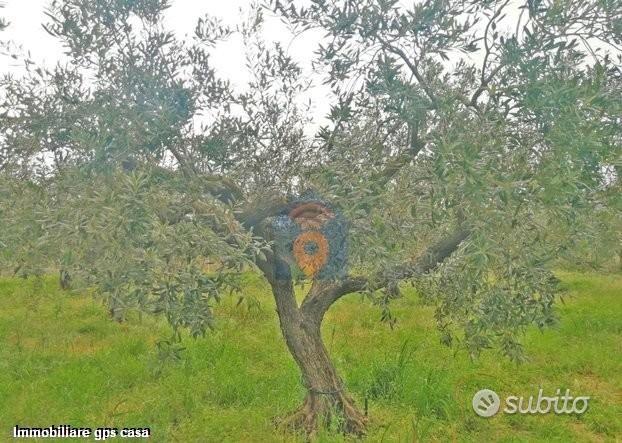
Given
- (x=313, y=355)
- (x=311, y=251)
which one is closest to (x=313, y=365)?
(x=313, y=355)

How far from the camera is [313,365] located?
7965mm

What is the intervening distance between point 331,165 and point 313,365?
12.1 ft

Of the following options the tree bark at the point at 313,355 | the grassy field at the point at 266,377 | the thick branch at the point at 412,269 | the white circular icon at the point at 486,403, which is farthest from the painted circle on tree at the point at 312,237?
the white circular icon at the point at 486,403

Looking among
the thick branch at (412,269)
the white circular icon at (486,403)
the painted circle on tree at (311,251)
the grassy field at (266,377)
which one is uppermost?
the painted circle on tree at (311,251)

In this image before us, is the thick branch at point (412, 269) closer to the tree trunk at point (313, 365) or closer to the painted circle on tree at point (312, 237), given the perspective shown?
the painted circle on tree at point (312, 237)

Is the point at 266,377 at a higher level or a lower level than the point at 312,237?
lower

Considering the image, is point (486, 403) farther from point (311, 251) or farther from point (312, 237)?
point (312, 237)

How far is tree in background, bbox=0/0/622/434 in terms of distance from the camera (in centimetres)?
457

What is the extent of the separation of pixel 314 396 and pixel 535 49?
5.47 metres

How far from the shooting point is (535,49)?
5.20m

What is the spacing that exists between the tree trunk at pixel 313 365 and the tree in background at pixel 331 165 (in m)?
0.40

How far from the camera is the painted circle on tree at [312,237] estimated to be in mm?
5820

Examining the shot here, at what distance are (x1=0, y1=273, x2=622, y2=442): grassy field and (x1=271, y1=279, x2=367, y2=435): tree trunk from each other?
0.42m

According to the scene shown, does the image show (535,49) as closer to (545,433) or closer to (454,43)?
(454,43)
